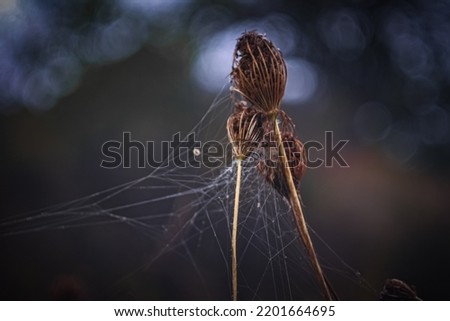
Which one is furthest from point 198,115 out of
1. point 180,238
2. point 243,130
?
point 243,130

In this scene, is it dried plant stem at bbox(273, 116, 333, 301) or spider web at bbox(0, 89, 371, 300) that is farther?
spider web at bbox(0, 89, 371, 300)

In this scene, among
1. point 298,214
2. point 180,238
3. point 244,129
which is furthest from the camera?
point 180,238

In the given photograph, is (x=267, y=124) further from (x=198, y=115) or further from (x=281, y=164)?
(x=198, y=115)

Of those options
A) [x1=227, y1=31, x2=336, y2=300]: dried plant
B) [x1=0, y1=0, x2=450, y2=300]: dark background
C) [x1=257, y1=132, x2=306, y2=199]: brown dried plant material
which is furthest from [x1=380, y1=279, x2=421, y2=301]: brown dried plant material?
[x1=0, y1=0, x2=450, y2=300]: dark background

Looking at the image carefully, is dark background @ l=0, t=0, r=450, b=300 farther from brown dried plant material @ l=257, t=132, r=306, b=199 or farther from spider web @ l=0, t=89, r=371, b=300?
brown dried plant material @ l=257, t=132, r=306, b=199

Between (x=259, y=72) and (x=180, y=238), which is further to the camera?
(x=180, y=238)

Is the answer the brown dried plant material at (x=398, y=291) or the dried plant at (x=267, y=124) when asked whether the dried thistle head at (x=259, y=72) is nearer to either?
the dried plant at (x=267, y=124)
